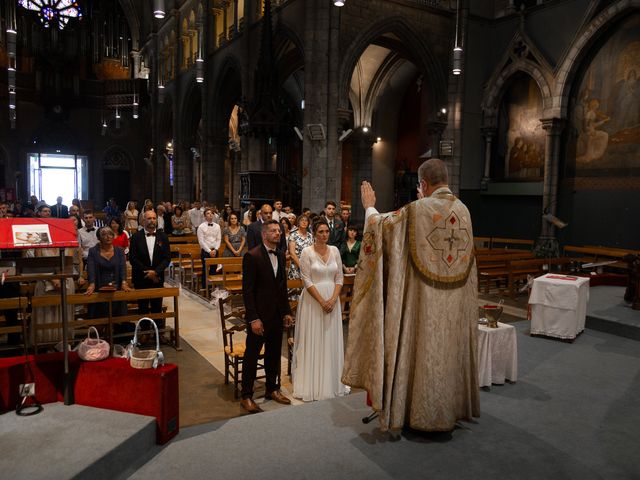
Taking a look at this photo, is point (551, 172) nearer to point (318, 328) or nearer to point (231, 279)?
point (231, 279)

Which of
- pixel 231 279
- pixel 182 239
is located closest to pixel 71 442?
pixel 231 279

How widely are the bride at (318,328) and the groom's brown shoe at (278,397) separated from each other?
0.15 metres

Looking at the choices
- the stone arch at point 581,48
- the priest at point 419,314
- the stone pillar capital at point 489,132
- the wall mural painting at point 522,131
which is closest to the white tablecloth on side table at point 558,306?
the priest at point 419,314

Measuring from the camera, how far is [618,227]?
12969 mm

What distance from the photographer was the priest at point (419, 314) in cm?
312

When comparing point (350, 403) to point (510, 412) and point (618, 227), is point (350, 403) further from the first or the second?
point (618, 227)

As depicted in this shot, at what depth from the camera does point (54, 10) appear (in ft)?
98.7

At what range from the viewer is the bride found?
4711mm

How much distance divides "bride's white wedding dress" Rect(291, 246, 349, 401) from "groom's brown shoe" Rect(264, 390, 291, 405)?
0.14 m

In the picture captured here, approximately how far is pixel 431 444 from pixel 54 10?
35.4 metres

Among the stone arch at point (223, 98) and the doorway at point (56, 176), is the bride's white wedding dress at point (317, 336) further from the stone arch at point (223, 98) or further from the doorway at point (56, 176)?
the doorway at point (56, 176)

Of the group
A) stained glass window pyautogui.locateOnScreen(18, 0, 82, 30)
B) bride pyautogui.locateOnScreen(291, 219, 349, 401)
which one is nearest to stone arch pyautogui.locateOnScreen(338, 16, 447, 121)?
bride pyautogui.locateOnScreen(291, 219, 349, 401)

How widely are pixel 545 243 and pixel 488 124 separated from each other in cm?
442

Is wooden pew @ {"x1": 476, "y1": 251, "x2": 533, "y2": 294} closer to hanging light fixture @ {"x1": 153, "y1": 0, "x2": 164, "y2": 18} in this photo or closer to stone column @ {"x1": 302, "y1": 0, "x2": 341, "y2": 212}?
stone column @ {"x1": 302, "y1": 0, "x2": 341, "y2": 212}
